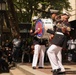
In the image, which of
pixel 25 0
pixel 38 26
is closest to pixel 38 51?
pixel 38 26

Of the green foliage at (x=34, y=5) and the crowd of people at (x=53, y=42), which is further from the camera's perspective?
the green foliage at (x=34, y=5)

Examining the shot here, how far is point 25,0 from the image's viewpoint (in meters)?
24.7

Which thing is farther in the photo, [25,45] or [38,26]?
[25,45]

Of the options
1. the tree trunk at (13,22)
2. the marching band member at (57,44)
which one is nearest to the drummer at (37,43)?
the marching band member at (57,44)

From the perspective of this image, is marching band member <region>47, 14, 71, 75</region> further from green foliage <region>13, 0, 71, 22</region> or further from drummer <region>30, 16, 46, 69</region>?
green foliage <region>13, 0, 71, 22</region>

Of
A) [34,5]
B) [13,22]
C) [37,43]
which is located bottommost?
[37,43]

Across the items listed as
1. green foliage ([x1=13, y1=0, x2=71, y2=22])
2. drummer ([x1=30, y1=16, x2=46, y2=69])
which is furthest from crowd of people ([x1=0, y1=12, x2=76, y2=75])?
green foliage ([x1=13, y1=0, x2=71, y2=22])

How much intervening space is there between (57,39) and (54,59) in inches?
21.8

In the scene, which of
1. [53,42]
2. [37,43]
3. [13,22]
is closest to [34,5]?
[13,22]

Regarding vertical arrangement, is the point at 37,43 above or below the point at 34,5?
below

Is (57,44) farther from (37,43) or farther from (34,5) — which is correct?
(34,5)

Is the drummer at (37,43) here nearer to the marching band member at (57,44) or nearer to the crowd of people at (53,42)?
the crowd of people at (53,42)

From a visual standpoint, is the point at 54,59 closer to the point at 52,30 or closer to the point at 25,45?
the point at 52,30

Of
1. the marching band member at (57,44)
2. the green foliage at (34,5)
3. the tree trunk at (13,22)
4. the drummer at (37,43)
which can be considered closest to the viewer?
the marching band member at (57,44)
